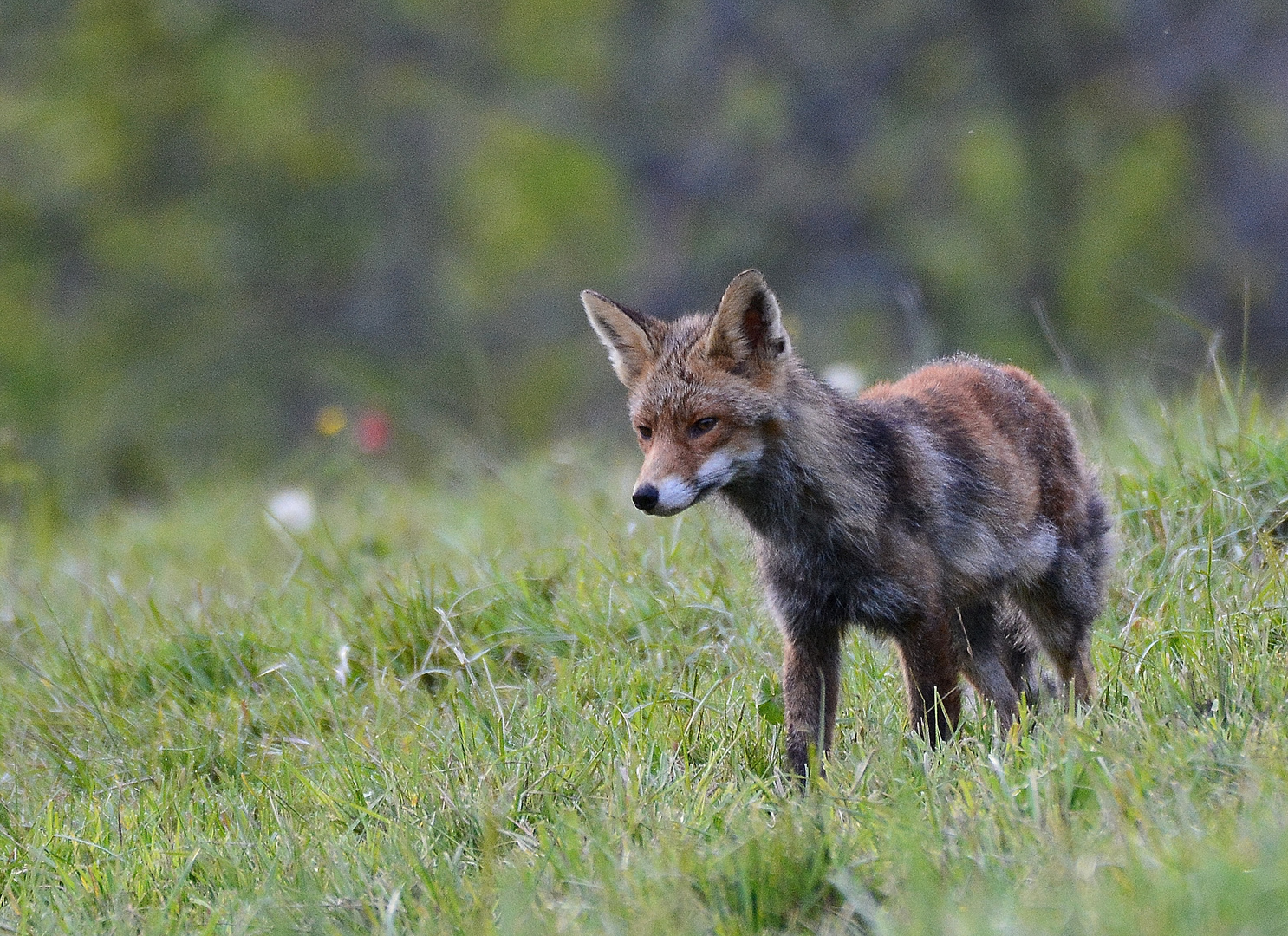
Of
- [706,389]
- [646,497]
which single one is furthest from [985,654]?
[646,497]

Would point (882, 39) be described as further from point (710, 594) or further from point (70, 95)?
point (710, 594)

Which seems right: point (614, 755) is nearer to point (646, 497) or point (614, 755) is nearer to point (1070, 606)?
point (646, 497)

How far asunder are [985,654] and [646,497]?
1.58m

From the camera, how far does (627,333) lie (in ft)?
15.3

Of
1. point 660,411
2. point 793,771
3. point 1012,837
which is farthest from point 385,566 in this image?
point 1012,837

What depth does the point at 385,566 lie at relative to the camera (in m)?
6.50

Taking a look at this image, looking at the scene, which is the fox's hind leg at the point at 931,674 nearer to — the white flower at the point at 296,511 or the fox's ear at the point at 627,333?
the fox's ear at the point at 627,333

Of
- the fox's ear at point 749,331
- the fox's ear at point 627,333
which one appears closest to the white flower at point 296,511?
the fox's ear at point 627,333

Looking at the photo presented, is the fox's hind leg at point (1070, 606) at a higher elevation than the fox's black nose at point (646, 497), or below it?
below

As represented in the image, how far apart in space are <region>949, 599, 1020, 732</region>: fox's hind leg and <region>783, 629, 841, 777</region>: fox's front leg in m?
0.49

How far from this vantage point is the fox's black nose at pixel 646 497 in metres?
3.97

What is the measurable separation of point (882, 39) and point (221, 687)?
12.7 metres

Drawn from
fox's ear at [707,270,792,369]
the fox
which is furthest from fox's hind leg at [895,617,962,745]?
fox's ear at [707,270,792,369]

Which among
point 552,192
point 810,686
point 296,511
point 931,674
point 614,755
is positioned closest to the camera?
point 614,755
